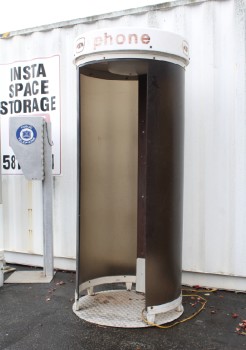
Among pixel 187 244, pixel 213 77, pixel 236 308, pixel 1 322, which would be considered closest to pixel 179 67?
pixel 213 77

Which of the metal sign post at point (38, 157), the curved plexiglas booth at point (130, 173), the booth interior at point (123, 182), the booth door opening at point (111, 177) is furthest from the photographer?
the metal sign post at point (38, 157)

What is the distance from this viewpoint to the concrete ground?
3.37 metres

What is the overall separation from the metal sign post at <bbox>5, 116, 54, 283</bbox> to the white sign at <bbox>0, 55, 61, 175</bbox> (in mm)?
347

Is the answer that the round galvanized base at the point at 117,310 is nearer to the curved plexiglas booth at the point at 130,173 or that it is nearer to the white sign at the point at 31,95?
the curved plexiglas booth at the point at 130,173

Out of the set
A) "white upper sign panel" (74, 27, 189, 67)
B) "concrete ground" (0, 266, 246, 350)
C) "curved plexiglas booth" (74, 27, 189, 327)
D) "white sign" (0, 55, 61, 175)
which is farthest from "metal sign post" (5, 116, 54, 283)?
"white upper sign panel" (74, 27, 189, 67)

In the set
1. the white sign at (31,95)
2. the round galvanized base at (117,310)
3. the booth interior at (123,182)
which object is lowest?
the round galvanized base at (117,310)

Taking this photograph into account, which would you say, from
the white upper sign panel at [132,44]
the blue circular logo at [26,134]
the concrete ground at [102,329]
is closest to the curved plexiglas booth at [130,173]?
the white upper sign panel at [132,44]

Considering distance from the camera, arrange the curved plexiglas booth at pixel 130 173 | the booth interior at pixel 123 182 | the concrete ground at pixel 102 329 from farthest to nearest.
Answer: the booth interior at pixel 123 182 → the curved plexiglas booth at pixel 130 173 → the concrete ground at pixel 102 329

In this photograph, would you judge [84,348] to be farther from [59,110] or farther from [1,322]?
[59,110]

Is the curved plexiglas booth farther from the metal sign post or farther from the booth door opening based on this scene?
the metal sign post

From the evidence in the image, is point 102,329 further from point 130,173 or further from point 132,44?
point 132,44

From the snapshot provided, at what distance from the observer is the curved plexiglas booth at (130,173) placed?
11.7ft

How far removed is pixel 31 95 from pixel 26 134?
2.67 ft

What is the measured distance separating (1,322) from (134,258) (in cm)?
159
